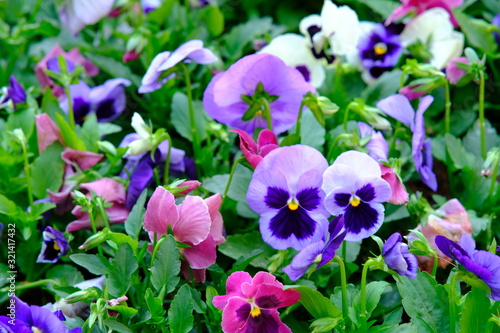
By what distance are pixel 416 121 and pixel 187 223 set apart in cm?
48

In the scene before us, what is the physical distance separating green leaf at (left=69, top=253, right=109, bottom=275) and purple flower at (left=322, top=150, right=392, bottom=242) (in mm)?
361

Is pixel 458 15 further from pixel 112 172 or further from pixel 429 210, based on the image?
pixel 112 172

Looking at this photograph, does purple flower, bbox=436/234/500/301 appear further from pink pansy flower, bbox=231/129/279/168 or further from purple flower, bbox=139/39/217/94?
purple flower, bbox=139/39/217/94

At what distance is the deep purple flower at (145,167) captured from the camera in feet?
4.05

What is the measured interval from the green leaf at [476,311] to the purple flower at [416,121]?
35 centimetres

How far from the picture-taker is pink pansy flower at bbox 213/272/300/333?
917 mm

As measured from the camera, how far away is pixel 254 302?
93 centimetres

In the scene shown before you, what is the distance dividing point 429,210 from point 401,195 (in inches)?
7.0

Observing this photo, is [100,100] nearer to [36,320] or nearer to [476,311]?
[36,320]

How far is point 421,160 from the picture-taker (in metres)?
1.22

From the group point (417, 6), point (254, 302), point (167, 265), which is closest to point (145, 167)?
point (167, 265)

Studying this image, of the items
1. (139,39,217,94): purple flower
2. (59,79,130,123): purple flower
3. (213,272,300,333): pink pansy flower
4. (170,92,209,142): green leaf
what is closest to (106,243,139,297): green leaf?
(213,272,300,333): pink pansy flower

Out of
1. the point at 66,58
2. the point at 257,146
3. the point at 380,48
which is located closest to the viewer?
the point at 257,146

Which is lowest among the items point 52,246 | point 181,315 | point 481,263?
point 52,246
